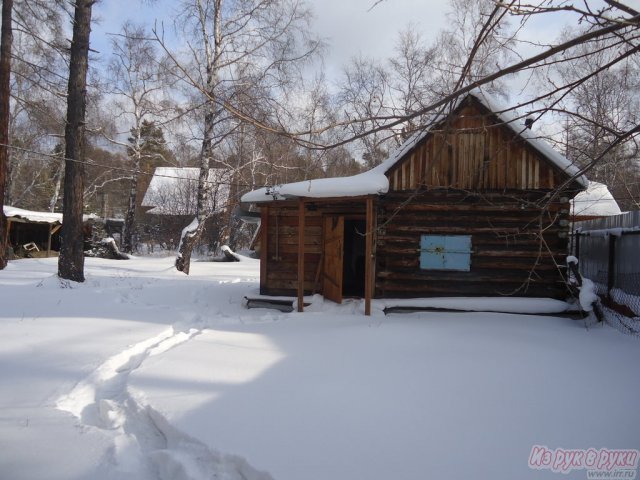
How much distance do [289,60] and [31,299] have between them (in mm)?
11169

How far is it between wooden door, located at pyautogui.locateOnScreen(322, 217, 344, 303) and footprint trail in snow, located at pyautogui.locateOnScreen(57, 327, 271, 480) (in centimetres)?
536

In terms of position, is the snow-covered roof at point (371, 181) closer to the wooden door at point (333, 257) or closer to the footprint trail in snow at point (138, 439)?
the wooden door at point (333, 257)

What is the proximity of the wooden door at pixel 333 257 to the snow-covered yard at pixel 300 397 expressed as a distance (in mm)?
1772

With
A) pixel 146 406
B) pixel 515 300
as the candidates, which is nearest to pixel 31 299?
pixel 146 406

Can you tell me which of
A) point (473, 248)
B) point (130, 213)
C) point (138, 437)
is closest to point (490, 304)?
point (473, 248)

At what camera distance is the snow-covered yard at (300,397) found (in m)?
3.17

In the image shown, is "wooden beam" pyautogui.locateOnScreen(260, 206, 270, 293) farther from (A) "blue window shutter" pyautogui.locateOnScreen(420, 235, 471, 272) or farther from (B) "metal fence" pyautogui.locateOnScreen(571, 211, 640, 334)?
(B) "metal fence" pyautogui.locateOnScreen(571, 211, 640, 334)

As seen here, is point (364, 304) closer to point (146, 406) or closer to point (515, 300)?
point (515, 300)

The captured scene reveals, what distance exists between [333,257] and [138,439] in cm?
676

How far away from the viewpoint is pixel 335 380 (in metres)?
4.90

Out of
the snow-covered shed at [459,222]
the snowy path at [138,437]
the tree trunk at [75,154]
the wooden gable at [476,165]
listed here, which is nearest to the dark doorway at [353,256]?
the snow-covered shed at [459,222]

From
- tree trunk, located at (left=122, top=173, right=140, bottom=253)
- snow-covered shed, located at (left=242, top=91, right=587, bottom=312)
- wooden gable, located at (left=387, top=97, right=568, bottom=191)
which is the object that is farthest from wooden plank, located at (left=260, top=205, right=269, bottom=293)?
tree trunk, located at (left=122, top=173, right=140, bottom=253)

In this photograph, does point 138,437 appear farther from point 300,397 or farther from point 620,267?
point 620,267

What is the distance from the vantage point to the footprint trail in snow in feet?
10.1
